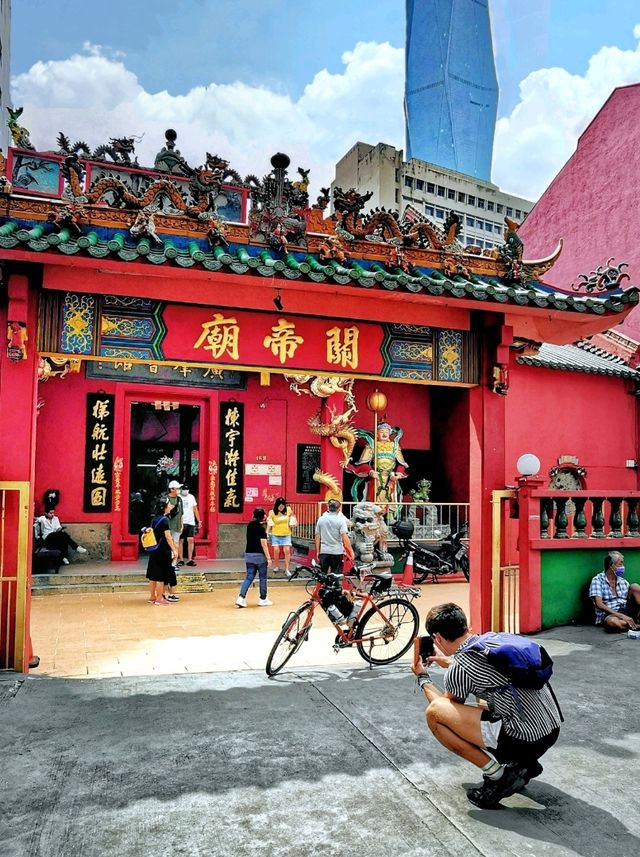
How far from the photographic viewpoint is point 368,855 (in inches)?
126

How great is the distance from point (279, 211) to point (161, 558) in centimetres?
612

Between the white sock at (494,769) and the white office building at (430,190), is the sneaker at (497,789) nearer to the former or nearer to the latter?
the white sock at (494,769)

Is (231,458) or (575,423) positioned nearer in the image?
(231,458)

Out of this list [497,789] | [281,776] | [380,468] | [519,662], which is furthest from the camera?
[380,468]

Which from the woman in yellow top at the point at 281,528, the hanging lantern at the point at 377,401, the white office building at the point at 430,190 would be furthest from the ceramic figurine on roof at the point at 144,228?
the white office building at the point at 430,190

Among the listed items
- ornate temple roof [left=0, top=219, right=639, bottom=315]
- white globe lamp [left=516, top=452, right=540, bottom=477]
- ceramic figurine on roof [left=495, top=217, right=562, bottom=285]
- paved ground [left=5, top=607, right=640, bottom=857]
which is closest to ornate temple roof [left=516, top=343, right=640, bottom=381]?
ceramic figurine on roof [left=495, top=217, right=562, bottom=285]

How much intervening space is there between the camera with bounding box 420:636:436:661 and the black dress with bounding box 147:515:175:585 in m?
7.17

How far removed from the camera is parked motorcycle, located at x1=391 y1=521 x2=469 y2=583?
47.5 feet

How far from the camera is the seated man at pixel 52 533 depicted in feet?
43.6

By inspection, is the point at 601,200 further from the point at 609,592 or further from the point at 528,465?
the point at 609,592

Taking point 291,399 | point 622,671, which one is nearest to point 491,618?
point 622,671

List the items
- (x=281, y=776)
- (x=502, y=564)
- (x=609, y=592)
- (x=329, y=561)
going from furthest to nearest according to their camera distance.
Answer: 1. (x=329, y=561)
2. (x=609, y=592)
3. (x=502, y=564)
4. (x=281, y=776)

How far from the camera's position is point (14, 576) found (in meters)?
6.45

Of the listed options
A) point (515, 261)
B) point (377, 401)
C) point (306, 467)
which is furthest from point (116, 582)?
point (515, 261)
